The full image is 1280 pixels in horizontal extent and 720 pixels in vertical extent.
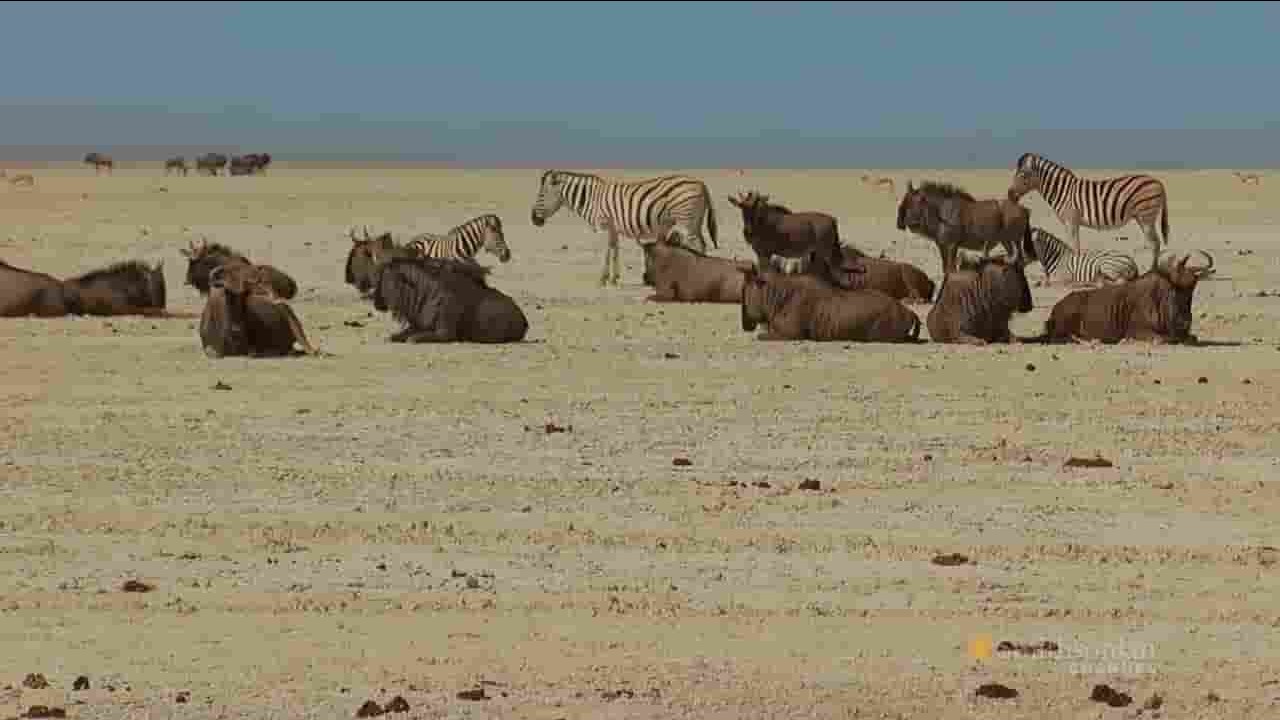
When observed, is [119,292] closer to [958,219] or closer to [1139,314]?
[1139,314]

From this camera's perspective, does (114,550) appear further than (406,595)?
Yes

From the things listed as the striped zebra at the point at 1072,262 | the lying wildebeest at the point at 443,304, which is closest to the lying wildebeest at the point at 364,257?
the lying wildebeest at the point at 443,304

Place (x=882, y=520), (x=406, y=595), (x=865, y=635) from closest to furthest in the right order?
(x=865, y=635), (x=406, y=595), (x=882, y=520)

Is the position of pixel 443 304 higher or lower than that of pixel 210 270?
higher

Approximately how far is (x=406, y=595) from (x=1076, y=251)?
21253 mm

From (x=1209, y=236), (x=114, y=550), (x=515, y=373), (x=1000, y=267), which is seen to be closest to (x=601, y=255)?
(x=1209, y=236)

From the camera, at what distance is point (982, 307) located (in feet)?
69.8

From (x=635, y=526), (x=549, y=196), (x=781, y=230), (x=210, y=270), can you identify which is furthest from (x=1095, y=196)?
(x=635, y=526)

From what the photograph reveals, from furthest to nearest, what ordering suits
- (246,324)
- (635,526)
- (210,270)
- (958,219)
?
(958,219) < (210,270) < (246,324) < (635,526)

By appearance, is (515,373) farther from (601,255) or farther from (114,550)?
(601,255)

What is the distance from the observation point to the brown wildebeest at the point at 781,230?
28067 millimetres

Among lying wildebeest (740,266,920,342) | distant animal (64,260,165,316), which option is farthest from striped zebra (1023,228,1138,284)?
distant animal (64,260,165,316)

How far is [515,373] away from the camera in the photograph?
18484 mm

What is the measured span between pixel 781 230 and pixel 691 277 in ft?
7.28
